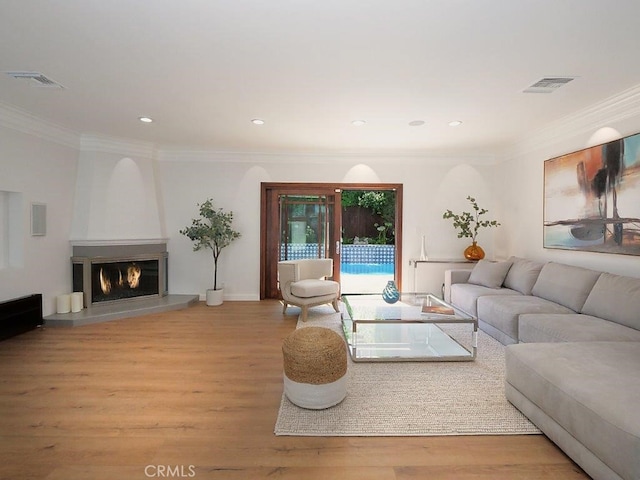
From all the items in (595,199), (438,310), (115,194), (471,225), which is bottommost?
(438,310)

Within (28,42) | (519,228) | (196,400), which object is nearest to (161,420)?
→ (196,400)

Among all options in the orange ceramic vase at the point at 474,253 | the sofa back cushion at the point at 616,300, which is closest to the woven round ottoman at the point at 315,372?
the sofa back cushion at the point at 616,300

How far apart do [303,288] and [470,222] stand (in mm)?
3240

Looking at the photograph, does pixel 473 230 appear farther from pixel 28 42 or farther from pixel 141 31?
pixel 28 42

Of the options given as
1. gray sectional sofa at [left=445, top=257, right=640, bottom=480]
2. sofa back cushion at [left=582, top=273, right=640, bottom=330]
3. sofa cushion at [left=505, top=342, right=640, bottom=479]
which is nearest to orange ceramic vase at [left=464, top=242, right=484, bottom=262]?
gray sectional sofa at [left=445, top=257, right=640, bottom=480]

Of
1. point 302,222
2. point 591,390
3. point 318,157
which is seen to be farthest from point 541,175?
point 591,390

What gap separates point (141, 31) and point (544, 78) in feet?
10.7

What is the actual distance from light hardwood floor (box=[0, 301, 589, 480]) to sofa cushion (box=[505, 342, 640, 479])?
274 millimetres

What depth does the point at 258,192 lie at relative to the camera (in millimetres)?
5895

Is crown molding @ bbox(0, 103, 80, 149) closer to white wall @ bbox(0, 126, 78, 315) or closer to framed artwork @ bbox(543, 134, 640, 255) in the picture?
white wall @ bbox(0, 126, 78, 315)

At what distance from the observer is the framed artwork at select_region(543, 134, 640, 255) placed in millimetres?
3389

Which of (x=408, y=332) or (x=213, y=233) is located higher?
(x=213, y=233)

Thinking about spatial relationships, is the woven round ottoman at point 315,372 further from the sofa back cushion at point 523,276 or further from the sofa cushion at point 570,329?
the sofa back cushion at point 523,276

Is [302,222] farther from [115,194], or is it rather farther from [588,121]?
[588,121]
